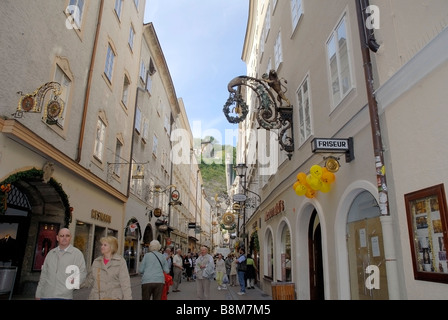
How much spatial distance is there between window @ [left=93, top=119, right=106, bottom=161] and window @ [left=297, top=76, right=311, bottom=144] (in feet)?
28.0

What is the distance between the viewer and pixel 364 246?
671cm

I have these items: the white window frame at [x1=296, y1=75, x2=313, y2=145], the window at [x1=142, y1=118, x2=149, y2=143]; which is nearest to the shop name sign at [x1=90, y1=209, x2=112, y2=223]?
the window at [x1=142, y1=118, x2=149, y2=143]

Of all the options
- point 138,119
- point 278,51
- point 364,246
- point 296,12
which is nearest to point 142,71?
point 138,119

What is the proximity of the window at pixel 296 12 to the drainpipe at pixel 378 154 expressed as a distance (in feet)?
16.9

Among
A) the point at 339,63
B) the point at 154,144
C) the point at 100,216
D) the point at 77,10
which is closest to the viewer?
the point at 339,63

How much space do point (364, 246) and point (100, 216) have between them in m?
11.7

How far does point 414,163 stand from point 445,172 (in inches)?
25.7

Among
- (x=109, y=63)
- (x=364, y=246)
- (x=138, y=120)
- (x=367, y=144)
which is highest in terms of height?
(x=109, y=63)

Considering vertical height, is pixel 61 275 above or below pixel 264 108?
below

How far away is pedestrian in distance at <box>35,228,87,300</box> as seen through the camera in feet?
16.0

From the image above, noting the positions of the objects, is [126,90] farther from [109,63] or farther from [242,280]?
[242,280]
